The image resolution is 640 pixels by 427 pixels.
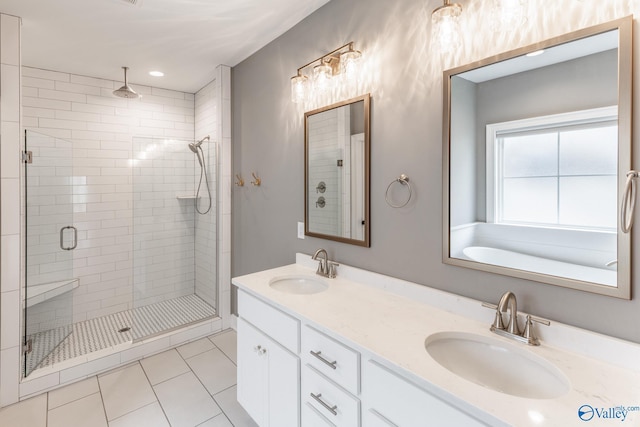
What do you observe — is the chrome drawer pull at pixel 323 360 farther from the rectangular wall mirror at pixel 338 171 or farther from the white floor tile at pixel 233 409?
the white floor tile at pixel 233 409

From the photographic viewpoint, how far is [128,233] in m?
3.50

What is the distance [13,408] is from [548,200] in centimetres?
323

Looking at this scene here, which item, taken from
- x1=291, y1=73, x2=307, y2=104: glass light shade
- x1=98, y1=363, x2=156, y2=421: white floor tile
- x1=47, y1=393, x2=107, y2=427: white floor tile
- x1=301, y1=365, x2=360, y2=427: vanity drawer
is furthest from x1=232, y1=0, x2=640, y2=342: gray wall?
x1=47, y1=393, x2=107, y2=427: white floor tile

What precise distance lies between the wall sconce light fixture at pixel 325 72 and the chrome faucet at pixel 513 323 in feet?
4.50

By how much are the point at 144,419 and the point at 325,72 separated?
2.39 metres

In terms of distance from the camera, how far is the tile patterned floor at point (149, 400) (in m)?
1.89

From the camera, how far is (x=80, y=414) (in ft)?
6.40

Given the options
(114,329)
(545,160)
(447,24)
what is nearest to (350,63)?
(447,24)

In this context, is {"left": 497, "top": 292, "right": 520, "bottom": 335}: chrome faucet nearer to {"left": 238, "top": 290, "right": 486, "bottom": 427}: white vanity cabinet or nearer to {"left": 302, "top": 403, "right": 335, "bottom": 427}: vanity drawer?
{"left": 238, "top": 290, "right": 486, "bottom": 427}: white vanity cabinet

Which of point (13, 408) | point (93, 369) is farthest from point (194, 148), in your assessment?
point (13, 408)

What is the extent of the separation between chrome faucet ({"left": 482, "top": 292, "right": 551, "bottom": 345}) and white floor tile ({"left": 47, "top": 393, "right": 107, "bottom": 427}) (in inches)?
88.6

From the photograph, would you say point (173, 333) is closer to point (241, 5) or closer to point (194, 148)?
point (194, 148)

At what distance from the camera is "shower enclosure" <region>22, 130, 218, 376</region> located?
2.48 meters

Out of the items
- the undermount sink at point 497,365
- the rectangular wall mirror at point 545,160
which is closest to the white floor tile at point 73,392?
the undermount sink at point 497,365
